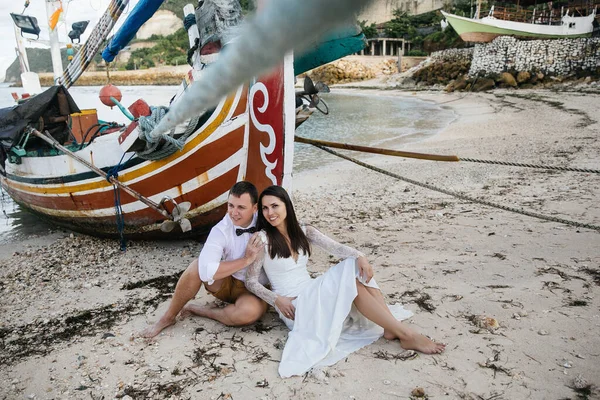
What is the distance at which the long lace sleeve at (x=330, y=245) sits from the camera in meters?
2.76

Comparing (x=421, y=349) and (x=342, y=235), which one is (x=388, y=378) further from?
(x=342, y=235)

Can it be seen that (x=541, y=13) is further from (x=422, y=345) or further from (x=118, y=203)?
(x=422, y=345)

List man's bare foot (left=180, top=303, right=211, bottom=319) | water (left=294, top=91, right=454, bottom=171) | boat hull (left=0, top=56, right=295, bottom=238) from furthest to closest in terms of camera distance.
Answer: water (left=294, top=91, right=454, bottom=171)
boat hull (left=0, top=56, right=295, bottom=238)
man's bare foot (left=180, top=303, right=211, bottom=319)

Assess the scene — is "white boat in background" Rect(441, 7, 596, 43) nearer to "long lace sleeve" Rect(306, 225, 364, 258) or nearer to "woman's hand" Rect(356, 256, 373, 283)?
"long lace sleeve" Rect(306, 225, 364, 258)

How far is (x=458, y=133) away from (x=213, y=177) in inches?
411

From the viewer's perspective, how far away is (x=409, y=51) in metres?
46.1

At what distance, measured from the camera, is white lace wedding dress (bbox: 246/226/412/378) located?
8.27 feet

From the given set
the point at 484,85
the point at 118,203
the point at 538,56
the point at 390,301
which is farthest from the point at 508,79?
the point at 390,301

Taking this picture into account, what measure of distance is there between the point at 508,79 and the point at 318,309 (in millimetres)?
26814

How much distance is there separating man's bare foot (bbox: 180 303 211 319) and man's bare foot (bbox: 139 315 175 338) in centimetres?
18

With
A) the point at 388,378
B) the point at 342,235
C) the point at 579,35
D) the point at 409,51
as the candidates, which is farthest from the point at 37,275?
the point at 409,51

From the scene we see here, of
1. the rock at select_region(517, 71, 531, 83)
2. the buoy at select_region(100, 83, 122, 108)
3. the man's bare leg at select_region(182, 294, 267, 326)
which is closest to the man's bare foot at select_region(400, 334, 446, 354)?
the man's bare leg at select_region(182, 294, 267, 326)

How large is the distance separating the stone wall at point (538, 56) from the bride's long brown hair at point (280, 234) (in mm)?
25530

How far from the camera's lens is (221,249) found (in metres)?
2.78
